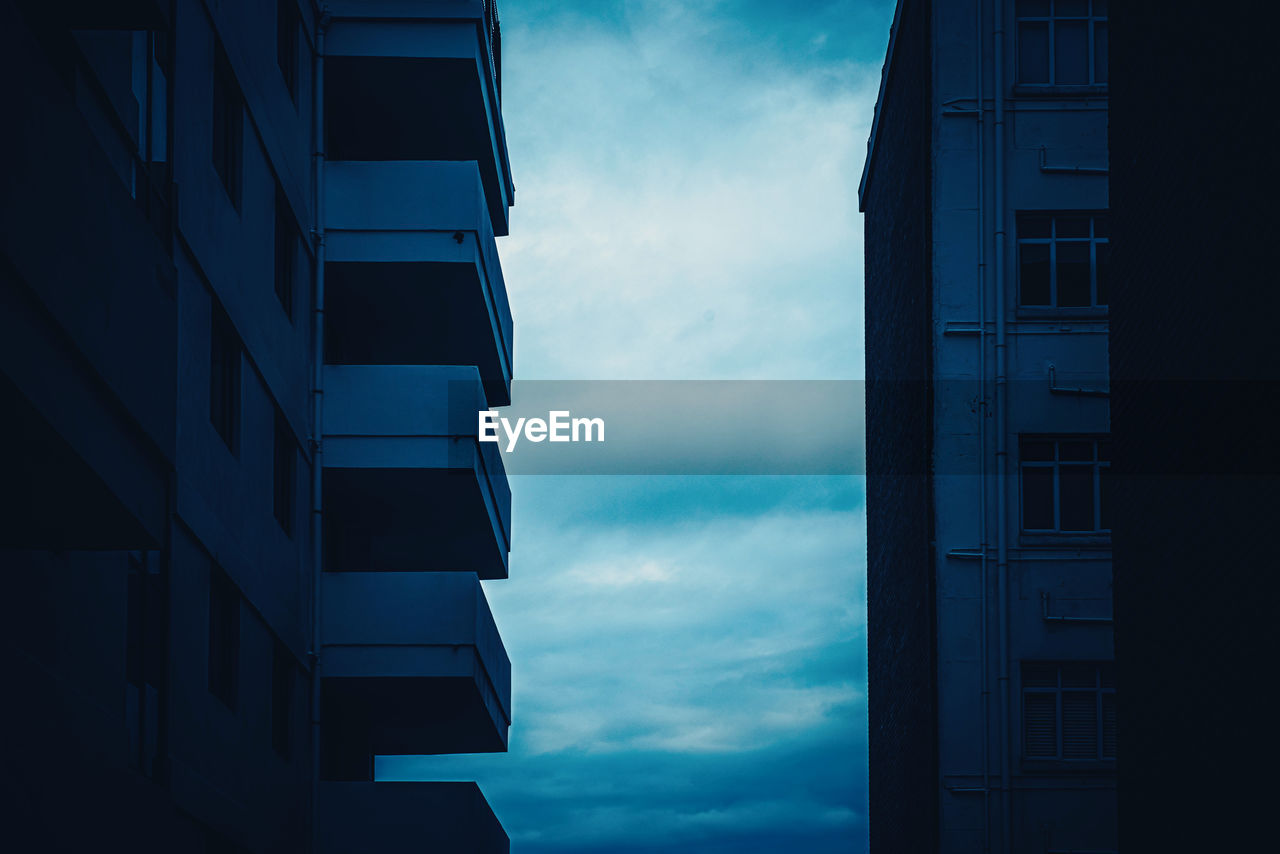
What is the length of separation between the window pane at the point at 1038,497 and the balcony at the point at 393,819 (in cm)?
1070

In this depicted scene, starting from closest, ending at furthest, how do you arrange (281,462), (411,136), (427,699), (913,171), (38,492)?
(38,492) < (281,462) < (427,699) < (411,136) < (913,171)

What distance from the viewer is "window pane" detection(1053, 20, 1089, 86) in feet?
86.7

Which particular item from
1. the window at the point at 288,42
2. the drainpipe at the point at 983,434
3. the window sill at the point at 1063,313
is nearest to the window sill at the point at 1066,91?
the drainpipe at the point at 983,434

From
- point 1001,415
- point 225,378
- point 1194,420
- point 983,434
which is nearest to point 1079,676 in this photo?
point 983,434

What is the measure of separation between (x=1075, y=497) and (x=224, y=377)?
1487 cm

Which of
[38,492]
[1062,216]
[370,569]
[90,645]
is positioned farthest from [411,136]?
[38,492]

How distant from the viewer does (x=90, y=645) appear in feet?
38.5

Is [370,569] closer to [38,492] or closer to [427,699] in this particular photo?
[427,699]

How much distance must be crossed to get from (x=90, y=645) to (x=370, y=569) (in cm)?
1491

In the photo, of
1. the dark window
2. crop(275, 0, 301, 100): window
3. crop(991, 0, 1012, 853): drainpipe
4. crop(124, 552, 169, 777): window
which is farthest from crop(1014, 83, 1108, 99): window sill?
crop(124, 552, 169, 777): window

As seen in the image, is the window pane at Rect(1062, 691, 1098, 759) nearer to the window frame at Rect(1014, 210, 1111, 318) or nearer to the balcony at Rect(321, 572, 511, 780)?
the window frame at Rect(1014, 210, 1111, 318)

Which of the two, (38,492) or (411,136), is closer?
(38,492)

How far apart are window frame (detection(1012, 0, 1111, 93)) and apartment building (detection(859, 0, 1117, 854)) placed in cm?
3

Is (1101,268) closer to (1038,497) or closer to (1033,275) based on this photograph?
(1033,275)
